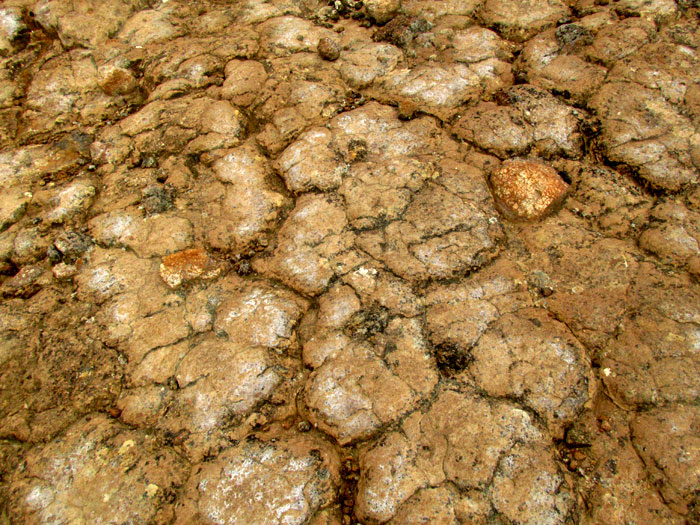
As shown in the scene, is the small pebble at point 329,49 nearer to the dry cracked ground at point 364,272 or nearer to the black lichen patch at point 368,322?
the dry cracked ground at point 364,272

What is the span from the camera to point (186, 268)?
6.72 feet

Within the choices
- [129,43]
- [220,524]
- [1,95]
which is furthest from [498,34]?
[1,95]

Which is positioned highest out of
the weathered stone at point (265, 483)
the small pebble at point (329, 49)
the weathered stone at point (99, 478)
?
the small pebble at point (329, 49)

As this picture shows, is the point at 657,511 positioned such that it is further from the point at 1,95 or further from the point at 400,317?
the point at 1,95

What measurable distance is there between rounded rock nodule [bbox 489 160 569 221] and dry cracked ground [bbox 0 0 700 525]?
1cm

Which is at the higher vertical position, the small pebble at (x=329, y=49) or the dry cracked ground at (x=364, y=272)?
the small pebble at (x=329, y=49)

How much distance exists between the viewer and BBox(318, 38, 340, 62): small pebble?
274 cm

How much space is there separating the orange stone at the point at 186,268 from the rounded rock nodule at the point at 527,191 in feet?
4.54

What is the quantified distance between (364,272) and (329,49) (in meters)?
1.60

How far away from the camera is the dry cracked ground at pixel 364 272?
1535 mm

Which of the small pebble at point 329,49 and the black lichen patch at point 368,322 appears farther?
the small pebble at point 329,49

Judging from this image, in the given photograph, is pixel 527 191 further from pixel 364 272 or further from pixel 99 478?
pixel 99 478

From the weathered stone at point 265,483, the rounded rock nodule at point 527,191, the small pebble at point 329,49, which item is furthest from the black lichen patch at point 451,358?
the small pebble at point 329,49

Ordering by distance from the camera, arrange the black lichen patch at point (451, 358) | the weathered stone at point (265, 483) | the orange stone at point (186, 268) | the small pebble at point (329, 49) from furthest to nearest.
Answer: the small pebble at point (329, 49) → the orange stone at point (186, 268) → the black lichen patch at point (451, 358) → the weathered stone at point (265, 483)
